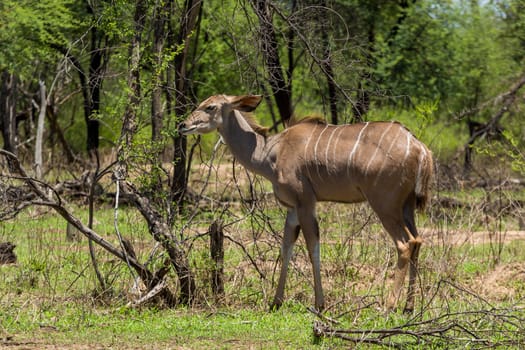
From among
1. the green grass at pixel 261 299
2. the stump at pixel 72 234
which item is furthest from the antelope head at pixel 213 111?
the stump at pixel 72 234

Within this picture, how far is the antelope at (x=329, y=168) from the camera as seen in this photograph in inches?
259

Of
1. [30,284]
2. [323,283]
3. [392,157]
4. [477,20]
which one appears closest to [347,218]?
Result: [323,283]

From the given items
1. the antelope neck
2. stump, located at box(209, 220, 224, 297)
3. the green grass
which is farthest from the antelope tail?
stump, located at box(209, 220, 224, 297)

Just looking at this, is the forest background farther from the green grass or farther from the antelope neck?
the antelope neck

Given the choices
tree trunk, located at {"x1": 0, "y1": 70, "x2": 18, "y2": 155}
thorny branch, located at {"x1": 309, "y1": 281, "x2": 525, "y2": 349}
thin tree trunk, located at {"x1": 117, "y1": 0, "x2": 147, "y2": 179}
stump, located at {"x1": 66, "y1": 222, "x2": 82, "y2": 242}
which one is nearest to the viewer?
thorny branch, located at {"x1": 309, "y1": 281, "x2": 525, "y2": 349}

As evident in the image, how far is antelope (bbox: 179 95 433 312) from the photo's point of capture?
21.6 feet

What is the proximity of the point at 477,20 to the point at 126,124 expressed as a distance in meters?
14.3

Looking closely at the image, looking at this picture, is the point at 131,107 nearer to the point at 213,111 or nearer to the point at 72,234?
the point at 213,111

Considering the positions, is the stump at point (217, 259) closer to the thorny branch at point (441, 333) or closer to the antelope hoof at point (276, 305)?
the antelope hoof at point (276, 305)

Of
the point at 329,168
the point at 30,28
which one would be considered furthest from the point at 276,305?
the point at 30,28

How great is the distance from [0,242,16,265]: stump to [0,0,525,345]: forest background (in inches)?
12.8

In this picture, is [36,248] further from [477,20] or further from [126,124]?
[477,20]

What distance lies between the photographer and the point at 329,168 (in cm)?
679

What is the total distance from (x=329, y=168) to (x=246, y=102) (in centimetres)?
89
